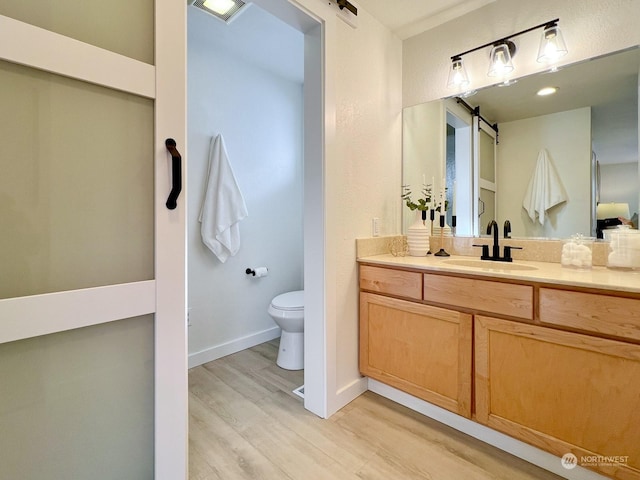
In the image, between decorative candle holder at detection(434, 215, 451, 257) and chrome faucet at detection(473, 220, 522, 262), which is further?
decorative candle holder at detection(434, 215, 451, 257)

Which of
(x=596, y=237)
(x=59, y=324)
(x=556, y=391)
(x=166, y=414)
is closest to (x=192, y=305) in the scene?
(x=166, y=414)

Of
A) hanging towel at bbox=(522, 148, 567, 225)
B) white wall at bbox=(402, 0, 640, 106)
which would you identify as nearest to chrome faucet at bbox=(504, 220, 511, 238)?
hanging towel at bbox=(522, 148, 567, 225)

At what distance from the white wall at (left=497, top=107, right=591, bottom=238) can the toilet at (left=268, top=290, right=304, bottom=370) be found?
1.51m

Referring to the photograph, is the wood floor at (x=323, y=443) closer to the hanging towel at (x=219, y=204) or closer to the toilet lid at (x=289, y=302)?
the toilet lid at (x=289, y=302)

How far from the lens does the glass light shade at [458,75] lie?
1961 millimetres

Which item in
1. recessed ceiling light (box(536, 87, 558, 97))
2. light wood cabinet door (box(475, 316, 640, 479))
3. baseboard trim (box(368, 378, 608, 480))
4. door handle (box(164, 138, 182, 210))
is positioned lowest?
baseboard trim (box(368, 378, 608, 480))

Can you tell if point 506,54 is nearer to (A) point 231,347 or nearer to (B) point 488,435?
(B) point 488,435

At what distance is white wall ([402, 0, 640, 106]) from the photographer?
1506mm

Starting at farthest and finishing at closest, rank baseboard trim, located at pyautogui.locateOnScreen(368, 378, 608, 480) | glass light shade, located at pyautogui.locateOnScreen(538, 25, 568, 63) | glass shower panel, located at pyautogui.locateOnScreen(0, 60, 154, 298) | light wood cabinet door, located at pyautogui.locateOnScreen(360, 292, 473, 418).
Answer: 1. glass light shade, located at pyautogui.locateOnScreen(538, 25, 568, 63)
2. light wood cabinet door, located at pyautogui.locateOnScreen(360, 292, 473, 418)
3. baseboard trim, located at pyautogui.locateOnScreen(368, 378, 608, 480)
4. glass shower panel, located at pyautogui.locateOnScreen(0, 60, 154, 298)

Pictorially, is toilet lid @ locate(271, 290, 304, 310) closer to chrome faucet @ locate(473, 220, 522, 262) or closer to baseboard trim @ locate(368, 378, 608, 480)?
baseboard trim @ locate(368, 378, 608, 480)

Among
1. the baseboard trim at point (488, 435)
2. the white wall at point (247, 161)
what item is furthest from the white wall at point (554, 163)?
the white wall at point (247, 161)

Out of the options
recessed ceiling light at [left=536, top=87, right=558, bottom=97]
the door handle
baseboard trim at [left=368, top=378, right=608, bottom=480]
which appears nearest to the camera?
the door handle

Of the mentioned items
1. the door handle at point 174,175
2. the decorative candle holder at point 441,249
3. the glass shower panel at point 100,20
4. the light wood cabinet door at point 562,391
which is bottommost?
the light wood cabinet door at point 562,391

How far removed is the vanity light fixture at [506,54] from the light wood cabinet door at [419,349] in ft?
4.86
